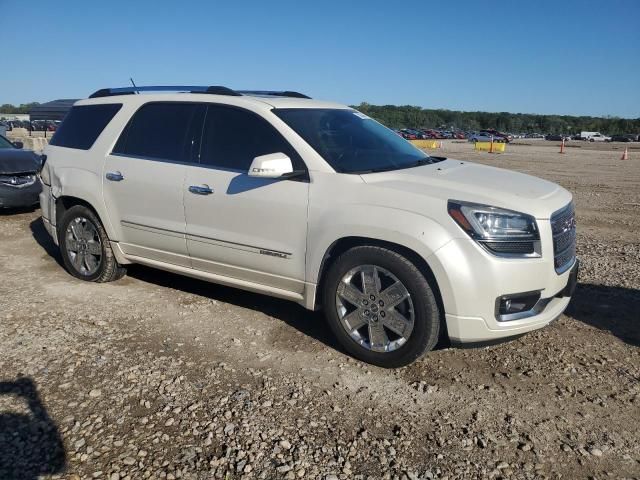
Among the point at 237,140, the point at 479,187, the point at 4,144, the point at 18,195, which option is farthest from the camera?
the point at 4,144

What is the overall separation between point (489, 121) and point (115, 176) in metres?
148

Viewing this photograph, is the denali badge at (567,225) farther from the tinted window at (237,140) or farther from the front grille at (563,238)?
the tinted window at (237,140)

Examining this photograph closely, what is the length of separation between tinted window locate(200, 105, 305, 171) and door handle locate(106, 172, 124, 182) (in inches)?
36.0

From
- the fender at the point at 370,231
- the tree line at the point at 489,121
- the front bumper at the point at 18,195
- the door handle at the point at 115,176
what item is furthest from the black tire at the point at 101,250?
the tree line at the point at 489,121

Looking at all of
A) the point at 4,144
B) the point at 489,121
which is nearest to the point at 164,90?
the point at 4,144

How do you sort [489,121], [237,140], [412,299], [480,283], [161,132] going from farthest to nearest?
[489,121] < [161,132] < [237,140] < [412,299] < [480,283]

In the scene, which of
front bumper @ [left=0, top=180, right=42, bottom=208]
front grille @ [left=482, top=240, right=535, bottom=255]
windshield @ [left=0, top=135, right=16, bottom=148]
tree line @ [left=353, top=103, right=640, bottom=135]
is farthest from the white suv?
tree line @ [left=353, top=103, right=640, bottom=135]

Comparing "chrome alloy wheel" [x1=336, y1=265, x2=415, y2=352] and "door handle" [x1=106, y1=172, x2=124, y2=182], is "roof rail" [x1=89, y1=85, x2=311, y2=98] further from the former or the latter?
"chrome alloy wheel" [x1=336, y1=265, x2=415, y2=352]

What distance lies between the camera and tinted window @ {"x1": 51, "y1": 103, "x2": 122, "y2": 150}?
5.10 m

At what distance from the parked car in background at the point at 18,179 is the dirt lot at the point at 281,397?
4.33 m

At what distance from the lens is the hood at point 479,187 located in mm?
3363

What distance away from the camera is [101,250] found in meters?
5.14

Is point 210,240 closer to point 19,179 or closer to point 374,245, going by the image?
point 374,245

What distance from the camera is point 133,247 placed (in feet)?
15.9
